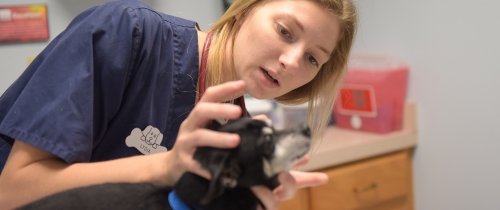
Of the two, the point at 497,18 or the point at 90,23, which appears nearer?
the point at 90,23

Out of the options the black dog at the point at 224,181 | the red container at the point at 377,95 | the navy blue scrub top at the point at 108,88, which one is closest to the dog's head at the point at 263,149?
the black dog at the point at 224,181

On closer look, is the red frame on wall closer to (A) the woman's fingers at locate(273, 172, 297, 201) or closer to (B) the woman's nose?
(B) the woman's nose

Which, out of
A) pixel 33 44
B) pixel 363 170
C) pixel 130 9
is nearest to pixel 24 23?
pixel 33 44

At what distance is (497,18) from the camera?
4.08ft

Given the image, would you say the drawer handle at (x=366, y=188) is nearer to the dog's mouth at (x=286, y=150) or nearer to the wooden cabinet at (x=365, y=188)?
the wooden cabinet at (x=365, y=188)

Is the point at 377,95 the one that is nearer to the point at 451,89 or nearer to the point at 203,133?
the point at 451,89

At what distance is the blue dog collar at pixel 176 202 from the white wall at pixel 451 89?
1.13m

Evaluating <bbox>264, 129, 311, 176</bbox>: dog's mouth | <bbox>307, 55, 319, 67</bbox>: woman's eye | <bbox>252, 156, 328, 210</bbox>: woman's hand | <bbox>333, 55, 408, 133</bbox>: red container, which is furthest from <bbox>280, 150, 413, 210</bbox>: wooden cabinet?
<bbox>264, 129, 311, 176</bbox>: dog's mouth

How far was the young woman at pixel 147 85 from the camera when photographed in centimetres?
53

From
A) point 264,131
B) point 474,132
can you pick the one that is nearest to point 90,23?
point 264,131

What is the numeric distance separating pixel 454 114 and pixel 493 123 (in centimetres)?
13

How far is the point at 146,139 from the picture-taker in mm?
711

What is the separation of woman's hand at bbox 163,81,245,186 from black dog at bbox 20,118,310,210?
0.01 metres

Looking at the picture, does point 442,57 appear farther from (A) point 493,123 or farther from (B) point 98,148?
(B) point 98,148
